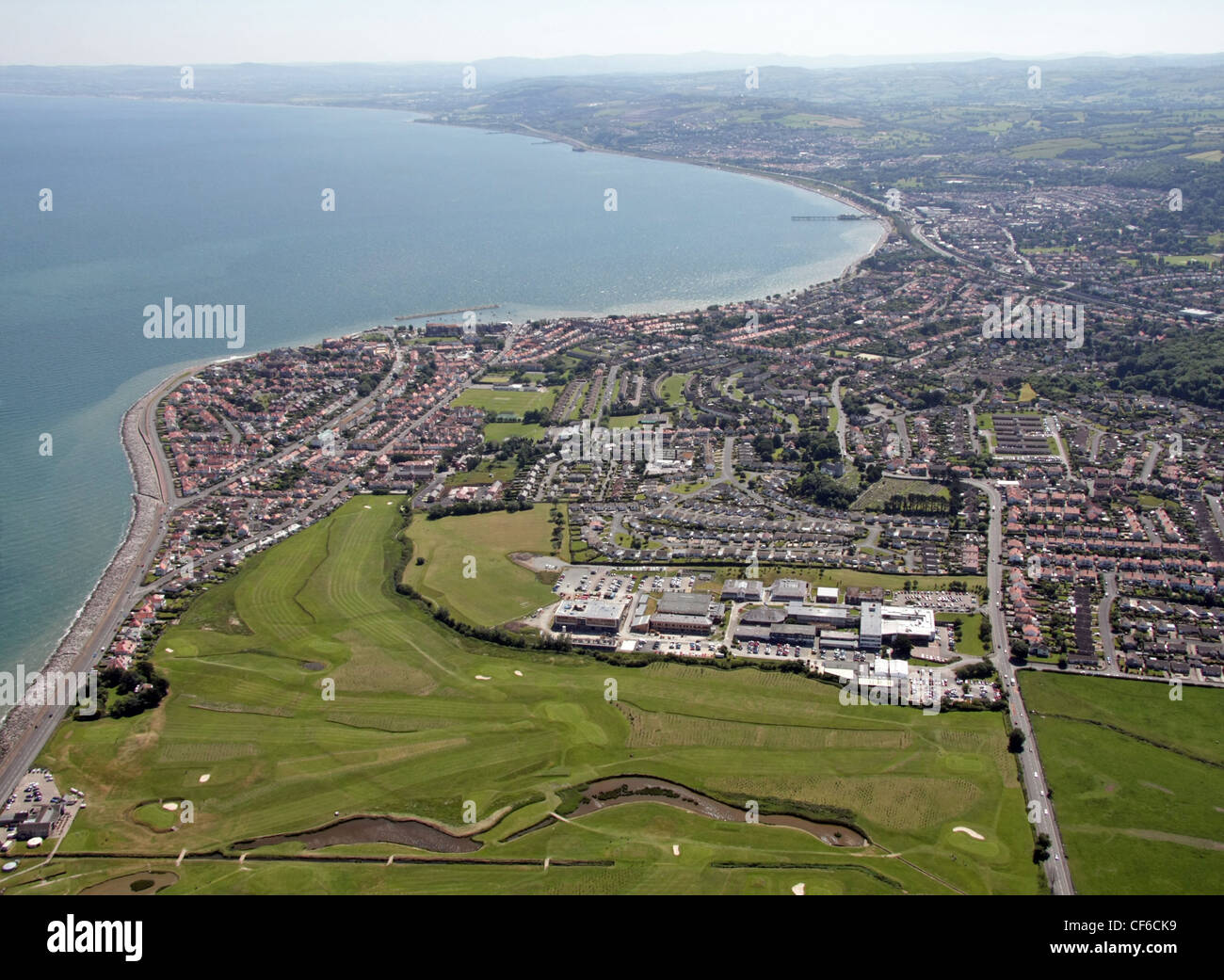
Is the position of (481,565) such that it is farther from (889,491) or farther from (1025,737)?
(1025,737)

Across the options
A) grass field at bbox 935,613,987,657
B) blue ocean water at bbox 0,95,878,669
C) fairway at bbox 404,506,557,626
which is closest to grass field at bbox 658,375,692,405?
fairway at bbox 404,506,557,626

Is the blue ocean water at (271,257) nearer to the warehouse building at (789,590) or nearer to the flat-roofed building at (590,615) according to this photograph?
the flat-roofed building at (590,615)

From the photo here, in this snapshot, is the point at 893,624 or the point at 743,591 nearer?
the point at 893,624

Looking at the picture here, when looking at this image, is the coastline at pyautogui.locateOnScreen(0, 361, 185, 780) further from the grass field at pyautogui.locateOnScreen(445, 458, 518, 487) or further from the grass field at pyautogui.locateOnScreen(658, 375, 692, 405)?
the grass field at pyautogui.locateOnScreen(658, 375, 692, 405)

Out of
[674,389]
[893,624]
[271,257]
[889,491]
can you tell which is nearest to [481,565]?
[893,624]

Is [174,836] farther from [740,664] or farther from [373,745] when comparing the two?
[740,664]
